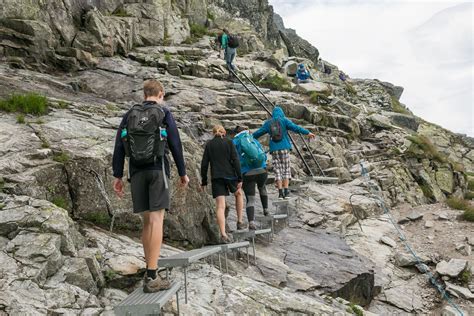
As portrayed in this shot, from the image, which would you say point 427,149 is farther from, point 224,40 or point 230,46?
point 224,40

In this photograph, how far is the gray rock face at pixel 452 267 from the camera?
10145mm

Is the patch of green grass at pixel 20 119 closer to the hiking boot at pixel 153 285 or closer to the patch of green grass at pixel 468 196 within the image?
the hiking boot at pixel 153 285

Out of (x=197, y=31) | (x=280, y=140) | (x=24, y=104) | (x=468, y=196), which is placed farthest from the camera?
(x=197, y=31)

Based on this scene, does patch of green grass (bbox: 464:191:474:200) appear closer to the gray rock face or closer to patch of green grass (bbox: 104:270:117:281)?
the gray rock face

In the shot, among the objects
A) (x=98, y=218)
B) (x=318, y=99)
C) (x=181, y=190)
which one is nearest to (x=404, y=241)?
(x=181, y=190)

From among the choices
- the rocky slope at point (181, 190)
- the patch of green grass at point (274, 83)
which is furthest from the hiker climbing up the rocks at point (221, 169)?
the patch of green grass at point (274, 83)

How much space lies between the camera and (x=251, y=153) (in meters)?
9.03

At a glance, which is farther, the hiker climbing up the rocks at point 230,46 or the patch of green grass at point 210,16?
the patch of green grass at point 210,16

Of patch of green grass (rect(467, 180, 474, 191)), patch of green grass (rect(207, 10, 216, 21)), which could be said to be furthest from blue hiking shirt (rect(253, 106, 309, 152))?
patch of green grass (rect(207, 10, 216, 21))

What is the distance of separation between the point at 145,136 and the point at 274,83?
21.6m

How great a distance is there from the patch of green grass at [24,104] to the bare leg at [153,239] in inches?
217

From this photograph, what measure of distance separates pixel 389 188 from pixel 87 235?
48.7 feet

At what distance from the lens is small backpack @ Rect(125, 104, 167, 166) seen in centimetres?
477

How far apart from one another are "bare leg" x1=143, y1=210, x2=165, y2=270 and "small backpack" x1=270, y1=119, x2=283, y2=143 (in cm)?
673
